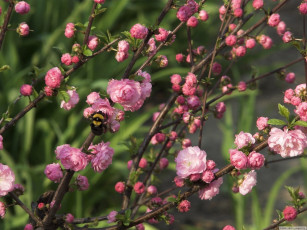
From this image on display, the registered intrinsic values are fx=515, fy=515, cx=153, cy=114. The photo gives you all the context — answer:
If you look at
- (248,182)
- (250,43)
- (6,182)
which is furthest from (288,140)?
(6,182)

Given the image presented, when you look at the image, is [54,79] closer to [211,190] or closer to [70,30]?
[70,30]

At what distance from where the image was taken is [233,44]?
132 cm

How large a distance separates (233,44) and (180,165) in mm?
383

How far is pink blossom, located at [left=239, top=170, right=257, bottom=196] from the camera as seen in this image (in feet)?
3.86

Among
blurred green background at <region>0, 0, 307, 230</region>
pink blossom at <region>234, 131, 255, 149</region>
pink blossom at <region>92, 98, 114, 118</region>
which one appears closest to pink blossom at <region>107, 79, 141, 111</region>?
pink blossom at <region>92, 98, 114, 118</region>

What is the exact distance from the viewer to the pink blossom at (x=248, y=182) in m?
1.18

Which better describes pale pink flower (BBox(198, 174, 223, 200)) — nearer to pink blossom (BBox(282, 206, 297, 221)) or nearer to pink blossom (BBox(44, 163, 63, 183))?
pink blossom (BBox(282, 206, 297, 221))

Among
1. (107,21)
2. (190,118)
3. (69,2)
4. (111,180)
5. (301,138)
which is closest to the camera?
Answer: (301,138)

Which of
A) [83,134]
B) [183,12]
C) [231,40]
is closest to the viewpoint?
[183,12]

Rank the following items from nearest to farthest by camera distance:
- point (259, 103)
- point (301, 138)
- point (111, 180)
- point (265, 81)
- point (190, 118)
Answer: point (301, 138), point (190, 118), point (111, 180), point (259, 103), point (265, 81)

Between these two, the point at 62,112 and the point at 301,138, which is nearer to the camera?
the point at 301,138

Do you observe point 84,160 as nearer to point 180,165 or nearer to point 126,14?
point 180,165

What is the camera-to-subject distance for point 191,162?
1102 mm

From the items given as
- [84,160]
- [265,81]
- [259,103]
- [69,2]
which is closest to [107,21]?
[69,2]
